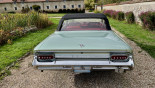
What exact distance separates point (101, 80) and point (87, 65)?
991mm

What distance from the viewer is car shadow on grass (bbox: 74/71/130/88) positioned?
3219 millimetres

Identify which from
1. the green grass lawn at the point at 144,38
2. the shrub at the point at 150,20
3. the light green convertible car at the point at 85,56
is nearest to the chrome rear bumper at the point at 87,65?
the light green convertible car at the point at 85,56

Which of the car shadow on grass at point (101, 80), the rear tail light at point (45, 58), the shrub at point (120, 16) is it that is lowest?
the car shadow on grass at point (101, 80)

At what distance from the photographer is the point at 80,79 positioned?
354 centimetres

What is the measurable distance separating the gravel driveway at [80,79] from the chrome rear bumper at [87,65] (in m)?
0.67

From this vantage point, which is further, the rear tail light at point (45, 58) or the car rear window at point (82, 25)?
the car rear window at point (82, 25)

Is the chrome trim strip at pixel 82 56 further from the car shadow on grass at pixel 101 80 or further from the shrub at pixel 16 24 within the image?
the shrub at pixel 16 24

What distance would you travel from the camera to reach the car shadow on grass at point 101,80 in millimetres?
3219

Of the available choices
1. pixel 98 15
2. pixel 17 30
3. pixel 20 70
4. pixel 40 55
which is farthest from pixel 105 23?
pixel 17 30

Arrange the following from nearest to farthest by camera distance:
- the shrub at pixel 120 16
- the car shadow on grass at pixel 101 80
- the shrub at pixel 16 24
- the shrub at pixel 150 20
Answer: the car shadow on grass at pixel 101 80
the shrub at pixel 16 24
the shrub at pixel 150 20
the shrub at pixel 120 16

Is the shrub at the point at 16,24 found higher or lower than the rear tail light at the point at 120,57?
higher

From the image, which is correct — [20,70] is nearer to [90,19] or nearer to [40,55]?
[40,55]

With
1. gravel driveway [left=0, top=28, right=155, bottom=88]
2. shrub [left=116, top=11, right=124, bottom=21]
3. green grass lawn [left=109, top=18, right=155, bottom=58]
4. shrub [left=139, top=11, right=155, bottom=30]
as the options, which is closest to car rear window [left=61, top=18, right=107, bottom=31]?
gravel driveway [left=0, top=28, right=155, bottom=88]

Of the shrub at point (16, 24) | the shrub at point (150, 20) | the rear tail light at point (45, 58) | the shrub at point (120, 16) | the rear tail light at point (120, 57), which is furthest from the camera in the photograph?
the shrub at point (120, 16)
